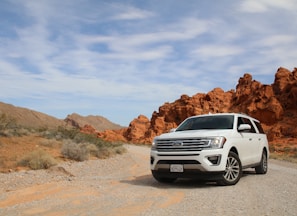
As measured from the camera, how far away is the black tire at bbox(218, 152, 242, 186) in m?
9.38

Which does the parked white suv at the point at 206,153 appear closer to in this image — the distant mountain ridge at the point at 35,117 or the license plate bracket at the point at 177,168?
the license plate bracket at the point at 177,168

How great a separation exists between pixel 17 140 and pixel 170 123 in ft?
219

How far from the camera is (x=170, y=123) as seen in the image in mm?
84312

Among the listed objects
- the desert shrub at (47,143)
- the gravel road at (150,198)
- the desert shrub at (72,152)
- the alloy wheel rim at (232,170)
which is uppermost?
the desert shrub at (47,143)

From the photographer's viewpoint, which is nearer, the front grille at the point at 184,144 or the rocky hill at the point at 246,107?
the front grille at the point at 184,144

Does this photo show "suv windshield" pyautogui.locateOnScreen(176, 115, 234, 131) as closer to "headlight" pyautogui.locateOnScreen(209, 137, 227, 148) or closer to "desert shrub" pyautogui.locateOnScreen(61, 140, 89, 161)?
"headlight" pyautogui.locateOnScreen(209, 137, 227, 148)

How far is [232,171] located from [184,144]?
1.43m

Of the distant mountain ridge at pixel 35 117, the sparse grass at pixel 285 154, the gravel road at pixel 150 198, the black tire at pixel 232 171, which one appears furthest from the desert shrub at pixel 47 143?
the distant mountain ridge at pixel 35 117

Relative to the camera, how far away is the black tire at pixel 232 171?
30.8 ft

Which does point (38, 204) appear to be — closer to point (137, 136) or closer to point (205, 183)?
point (205, 183)

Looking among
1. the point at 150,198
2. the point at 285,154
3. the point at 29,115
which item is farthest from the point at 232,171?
the point at 29,115

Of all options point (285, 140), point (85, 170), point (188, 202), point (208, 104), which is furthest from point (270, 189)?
point (208, 104)

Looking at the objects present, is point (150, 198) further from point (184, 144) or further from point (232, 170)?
point (232, 170)

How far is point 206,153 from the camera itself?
29.9 ft
